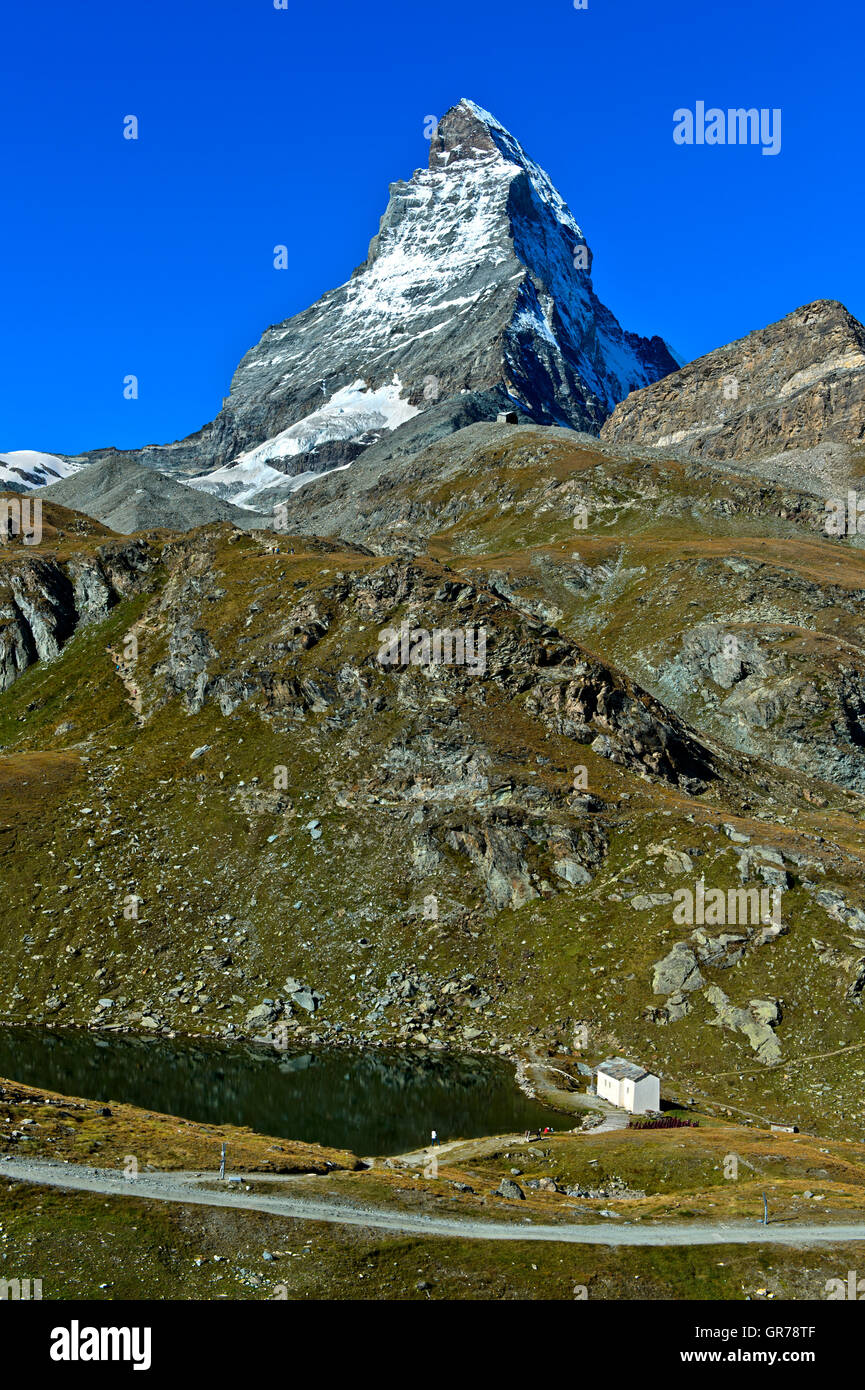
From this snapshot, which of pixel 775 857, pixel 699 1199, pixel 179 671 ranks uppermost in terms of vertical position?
pixel 179 671

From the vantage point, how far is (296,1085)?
251 ft

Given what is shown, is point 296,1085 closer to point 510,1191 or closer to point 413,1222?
point 510,1191

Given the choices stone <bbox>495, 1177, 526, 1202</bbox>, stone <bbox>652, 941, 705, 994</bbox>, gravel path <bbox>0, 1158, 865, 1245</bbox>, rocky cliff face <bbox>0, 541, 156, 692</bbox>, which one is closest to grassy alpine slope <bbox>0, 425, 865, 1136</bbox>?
stone <bbox>652, 941, 705, 994</bbox>

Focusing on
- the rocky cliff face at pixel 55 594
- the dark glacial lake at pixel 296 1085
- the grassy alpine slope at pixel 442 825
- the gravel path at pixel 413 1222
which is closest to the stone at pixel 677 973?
the grassy alpine slope at pixel 442 825

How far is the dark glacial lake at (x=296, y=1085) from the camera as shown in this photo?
2726 inches

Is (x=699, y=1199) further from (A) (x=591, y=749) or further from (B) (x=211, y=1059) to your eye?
(A) (x=591, y=749)

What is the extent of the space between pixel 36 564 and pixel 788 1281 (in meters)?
178

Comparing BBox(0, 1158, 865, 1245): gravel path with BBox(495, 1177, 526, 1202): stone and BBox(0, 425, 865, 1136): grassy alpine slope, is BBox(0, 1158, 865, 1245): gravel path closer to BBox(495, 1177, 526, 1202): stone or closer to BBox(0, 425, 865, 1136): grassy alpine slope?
BBox(495, 1177, 526, 1202): stone

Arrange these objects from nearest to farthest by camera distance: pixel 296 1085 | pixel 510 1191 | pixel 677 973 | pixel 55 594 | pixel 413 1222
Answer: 1. pixel 413 1222
2. pixel 510 1191
3. pixel 296 1085
4. pixel 677 973
5. pixel 55 594

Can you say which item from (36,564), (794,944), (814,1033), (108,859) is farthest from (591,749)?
(36,564)

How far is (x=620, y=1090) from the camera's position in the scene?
72.0 meters

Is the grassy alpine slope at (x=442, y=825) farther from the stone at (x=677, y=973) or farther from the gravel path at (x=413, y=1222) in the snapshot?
the gravel path at (x=413, y=1222)

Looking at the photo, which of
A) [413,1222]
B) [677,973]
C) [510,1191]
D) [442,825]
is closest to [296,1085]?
[510,1191]

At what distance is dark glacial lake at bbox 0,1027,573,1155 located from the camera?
227ft
